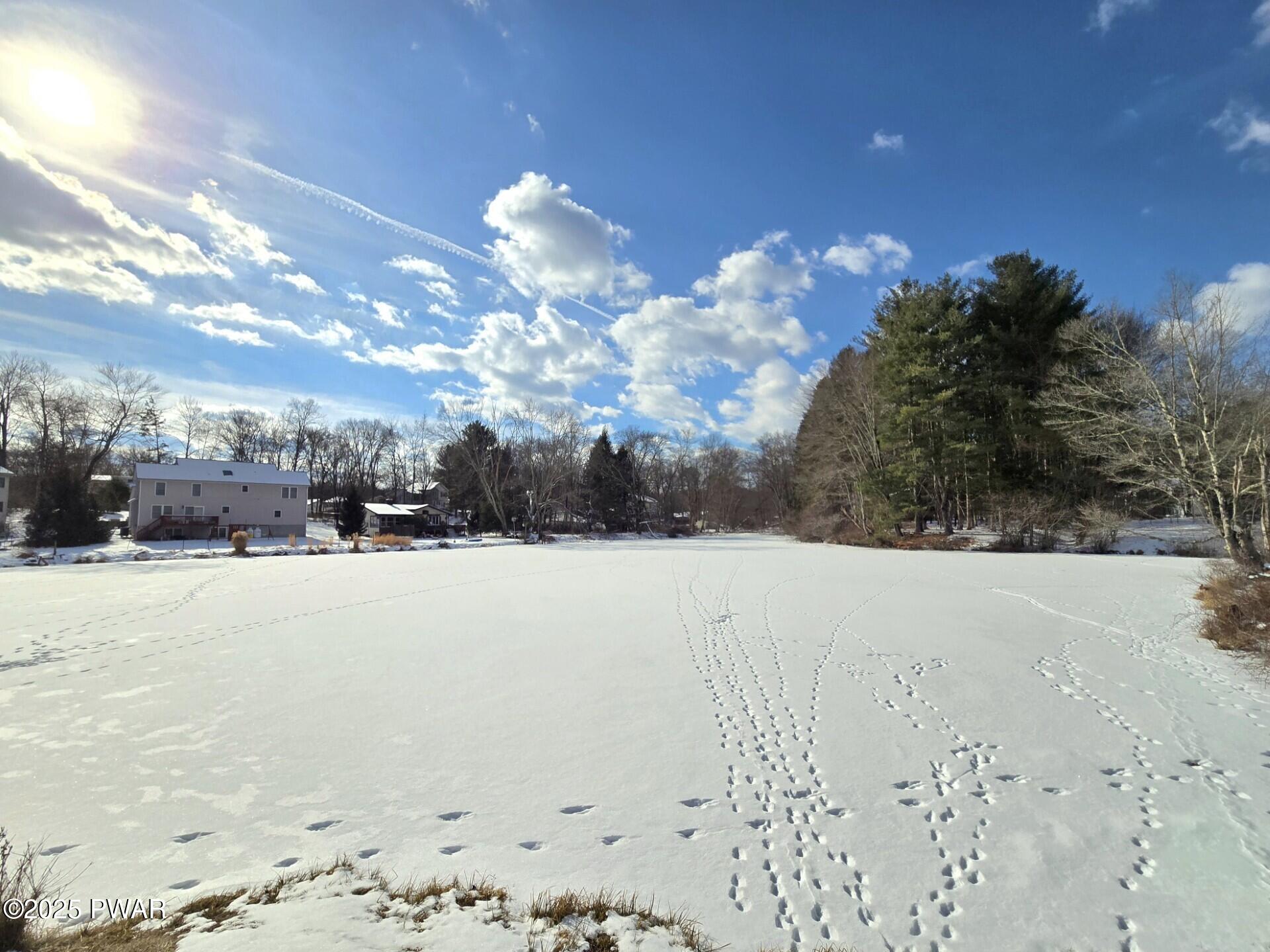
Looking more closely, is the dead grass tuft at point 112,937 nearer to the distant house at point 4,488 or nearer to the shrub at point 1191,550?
the shrub at point 1191,550

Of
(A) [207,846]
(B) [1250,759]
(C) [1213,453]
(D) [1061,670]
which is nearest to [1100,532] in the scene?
(C) [1213,453]

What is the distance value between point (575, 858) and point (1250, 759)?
5624 millimetres

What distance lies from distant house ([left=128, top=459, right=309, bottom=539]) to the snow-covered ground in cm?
3488

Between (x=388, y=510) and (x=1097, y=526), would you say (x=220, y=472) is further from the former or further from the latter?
(x=1097, y=526)

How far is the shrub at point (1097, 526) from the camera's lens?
22266mm

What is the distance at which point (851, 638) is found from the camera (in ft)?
29.2

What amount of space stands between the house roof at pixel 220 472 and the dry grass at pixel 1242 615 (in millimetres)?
50901

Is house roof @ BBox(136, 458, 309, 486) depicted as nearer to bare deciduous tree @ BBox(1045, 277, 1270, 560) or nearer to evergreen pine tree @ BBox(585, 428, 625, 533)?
evergreen pine tree @ BBox(585, 428, 625, 533)

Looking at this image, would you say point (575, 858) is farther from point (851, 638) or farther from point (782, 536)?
point (782, 536)

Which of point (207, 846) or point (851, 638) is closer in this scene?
point (207, 846)

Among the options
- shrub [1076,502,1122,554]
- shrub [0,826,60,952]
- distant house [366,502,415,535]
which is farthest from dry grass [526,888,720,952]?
distant house [366,502,415,535]

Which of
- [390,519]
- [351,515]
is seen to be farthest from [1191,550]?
[390,519]

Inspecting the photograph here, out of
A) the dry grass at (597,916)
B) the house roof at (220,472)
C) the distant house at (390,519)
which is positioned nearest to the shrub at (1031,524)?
the dry grass at (597,916)

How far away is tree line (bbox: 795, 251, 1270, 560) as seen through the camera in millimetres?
17719
